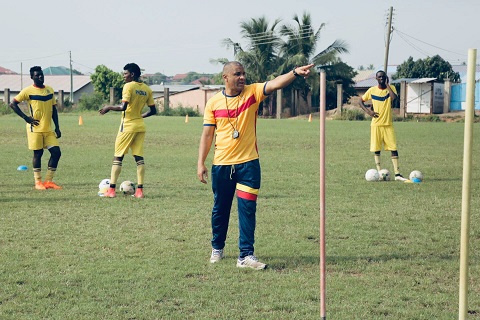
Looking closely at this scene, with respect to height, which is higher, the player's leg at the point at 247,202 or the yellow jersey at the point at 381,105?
the yellow jersey at the point at 381,105

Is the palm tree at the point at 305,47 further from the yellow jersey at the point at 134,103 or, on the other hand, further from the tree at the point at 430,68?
the yellow jersey at the point at 134,103

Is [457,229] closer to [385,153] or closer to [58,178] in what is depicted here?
[58,178]

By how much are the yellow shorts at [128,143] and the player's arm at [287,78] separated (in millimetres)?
5475

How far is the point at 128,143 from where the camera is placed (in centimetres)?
1238

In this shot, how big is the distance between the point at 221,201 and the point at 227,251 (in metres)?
0.82

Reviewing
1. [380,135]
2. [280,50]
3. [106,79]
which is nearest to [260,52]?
[280,50]

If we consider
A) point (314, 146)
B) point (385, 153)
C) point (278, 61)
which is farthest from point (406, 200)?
point (278, 61)

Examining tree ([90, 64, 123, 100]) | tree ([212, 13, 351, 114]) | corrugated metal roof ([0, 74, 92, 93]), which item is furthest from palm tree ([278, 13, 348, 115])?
corrugated metal roof ([0, 74, 92, 93])

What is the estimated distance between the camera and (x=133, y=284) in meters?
6.73

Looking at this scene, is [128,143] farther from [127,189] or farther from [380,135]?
[380,135]

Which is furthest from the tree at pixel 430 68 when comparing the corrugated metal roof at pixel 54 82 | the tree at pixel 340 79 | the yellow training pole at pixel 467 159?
the yellow training pole at pixel 467 159

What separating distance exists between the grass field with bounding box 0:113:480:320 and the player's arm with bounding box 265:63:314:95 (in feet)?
5.94

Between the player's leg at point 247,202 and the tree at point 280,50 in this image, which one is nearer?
the player's leg at point 247,202

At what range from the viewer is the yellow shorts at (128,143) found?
40.5 feet
